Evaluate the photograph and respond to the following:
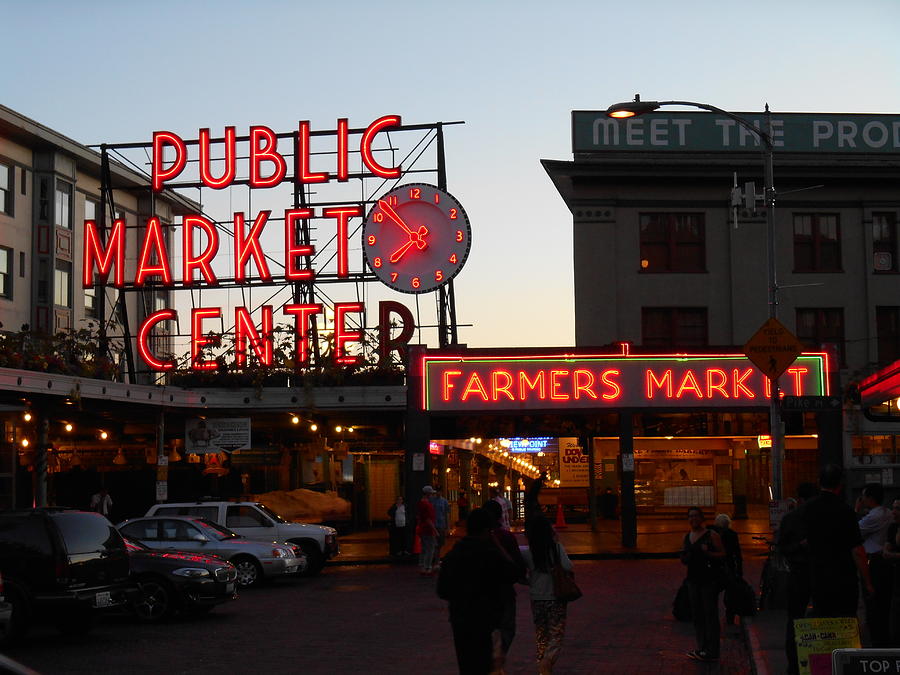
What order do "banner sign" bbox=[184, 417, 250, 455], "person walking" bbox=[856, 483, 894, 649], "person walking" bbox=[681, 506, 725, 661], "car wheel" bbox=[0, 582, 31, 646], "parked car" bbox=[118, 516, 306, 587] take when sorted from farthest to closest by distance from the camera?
1. "banner sign" bbox=[184, 417, 250, 455]
2. "parked car" bbox=[118, 516, 306, 587]
3. "car wheel" bbox=[0, 582, 31, 646]
4. "person walking" bbox=[681, 506, 725, 661]
5. "person walking" bbox=[856, 483, 894, 649]

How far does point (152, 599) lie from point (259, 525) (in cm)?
824

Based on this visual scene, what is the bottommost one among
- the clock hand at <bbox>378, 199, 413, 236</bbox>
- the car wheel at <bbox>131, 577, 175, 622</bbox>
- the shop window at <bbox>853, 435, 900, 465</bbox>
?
the car wheel at <bbox>131, 577, 175, 622</bbox>

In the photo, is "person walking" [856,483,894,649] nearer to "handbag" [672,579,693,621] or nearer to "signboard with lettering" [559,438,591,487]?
"handbag" [672,579,693,621]

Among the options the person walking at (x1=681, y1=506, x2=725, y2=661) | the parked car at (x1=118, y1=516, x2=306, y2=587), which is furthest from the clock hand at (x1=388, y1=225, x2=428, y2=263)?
the person walking at (x1=681, y1=506, x2=725, y2=661)

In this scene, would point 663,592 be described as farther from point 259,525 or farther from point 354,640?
point 259,525

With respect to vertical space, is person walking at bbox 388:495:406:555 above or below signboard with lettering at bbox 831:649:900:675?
below

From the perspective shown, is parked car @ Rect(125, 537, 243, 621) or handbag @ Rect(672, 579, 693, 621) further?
parked car @ Rect(125, 537, 243, 621)

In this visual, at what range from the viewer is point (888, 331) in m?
40.1

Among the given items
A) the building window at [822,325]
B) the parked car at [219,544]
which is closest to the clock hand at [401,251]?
the building window at [822,325]

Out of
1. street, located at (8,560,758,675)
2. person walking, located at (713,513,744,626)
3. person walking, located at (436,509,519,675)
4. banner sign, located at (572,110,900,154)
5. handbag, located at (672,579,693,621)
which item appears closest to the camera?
person walking, located at (436,509,519,675)

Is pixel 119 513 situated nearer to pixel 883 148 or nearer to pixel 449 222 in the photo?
pixel 449 222

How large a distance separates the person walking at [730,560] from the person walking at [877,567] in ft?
6.55

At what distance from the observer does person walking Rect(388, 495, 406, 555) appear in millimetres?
31219

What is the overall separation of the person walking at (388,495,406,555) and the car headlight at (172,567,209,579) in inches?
501
